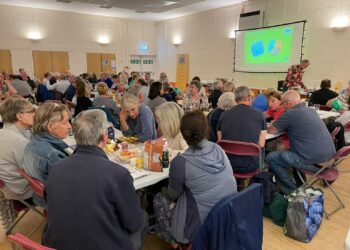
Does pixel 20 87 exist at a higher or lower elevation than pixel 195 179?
higher

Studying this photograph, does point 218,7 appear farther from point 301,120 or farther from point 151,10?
point 301,120

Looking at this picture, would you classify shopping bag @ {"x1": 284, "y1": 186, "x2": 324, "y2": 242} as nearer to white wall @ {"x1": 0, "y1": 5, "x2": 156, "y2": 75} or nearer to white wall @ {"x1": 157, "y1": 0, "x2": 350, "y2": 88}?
white wall @ {"x1": 157, "y1": 0, "x2": 350, "y2": 88}

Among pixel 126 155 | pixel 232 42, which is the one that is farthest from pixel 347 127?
pixel 232 42

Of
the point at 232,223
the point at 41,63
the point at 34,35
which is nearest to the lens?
the point at 232,223

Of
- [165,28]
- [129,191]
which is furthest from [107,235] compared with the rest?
[165,28]

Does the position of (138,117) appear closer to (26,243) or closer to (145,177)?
(145,177)

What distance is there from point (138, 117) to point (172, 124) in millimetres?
742

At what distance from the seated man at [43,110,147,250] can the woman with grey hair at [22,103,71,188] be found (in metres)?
0.62

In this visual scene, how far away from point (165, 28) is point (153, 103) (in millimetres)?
8593

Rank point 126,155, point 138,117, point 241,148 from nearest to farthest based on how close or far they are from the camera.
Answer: point 126,155, point 241,148, point 138,117

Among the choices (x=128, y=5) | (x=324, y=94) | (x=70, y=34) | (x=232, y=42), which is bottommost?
(x=324, y=94)

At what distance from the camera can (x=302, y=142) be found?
2857mm

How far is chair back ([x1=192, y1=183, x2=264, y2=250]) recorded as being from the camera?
4.60 feet

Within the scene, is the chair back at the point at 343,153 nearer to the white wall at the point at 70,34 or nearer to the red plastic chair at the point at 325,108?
the red plastic chair at the point at 325,108
